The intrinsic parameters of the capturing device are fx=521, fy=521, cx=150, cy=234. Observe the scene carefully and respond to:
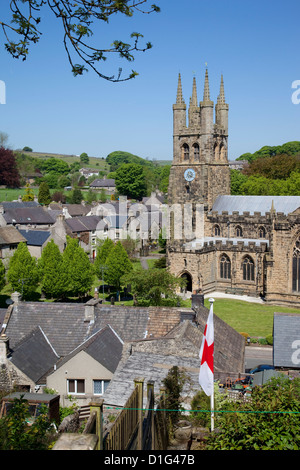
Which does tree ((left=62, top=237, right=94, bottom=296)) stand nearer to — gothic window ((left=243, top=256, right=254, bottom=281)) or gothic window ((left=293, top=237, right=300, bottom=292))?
gothic window ((left=243, top=256, right=254, bottom=281))

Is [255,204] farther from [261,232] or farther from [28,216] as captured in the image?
[28,216]

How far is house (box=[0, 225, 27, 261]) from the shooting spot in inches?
2290

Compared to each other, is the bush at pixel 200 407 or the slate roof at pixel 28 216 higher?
the slate roof at pixel 28 216

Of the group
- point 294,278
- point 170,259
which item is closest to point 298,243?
point 294,278

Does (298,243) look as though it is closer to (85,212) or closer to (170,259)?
(170,259)

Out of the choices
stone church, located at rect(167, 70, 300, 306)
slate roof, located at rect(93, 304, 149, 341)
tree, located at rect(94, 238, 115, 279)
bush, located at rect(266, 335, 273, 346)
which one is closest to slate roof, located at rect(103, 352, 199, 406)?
slate roof, located at rect(93, 304, 149, 341)

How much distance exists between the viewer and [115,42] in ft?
27.0

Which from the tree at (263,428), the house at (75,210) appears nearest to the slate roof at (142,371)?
the tree at (263,428)

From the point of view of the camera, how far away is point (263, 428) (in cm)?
914

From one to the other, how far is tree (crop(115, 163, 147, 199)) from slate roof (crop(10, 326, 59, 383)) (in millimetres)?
109908

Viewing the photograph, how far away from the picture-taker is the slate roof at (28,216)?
73.5m

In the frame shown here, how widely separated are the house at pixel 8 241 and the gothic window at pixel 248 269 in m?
25.8

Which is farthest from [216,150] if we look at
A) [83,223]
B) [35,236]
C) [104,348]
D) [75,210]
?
[75,210]

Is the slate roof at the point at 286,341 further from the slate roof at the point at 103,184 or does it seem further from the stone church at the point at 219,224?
the slate roof at the point at 103,184
